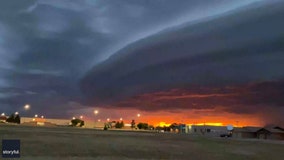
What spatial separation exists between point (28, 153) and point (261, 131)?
481ft

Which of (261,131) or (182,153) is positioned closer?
(182,153)

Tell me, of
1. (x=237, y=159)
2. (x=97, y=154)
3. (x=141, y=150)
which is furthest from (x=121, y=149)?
(x=237, y=159)

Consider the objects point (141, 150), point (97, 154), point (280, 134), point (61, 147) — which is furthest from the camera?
point (280, 134)

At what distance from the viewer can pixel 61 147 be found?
37.5m

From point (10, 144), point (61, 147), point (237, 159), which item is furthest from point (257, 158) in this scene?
point (10, 144)

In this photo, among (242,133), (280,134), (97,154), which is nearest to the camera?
(97,154)

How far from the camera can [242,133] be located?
568ft

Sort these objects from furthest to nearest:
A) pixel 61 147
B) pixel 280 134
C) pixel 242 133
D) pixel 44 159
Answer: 1. pixel 242 133
2. pixel 280 134
3. pixel 61 147
4. pixel 44 159

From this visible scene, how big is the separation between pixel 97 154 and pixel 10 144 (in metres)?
16.3

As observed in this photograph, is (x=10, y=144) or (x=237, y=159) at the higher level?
(x=10, y=144)

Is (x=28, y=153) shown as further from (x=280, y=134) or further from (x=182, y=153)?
(x=280, y=134)

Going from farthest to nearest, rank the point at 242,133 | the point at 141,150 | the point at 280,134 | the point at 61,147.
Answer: the point at 242,133 → the point at 280,134 → the point at 141,150 → the point at 61,147

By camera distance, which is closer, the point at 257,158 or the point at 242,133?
the point at 257,158

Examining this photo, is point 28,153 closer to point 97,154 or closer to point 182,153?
point 97,154
